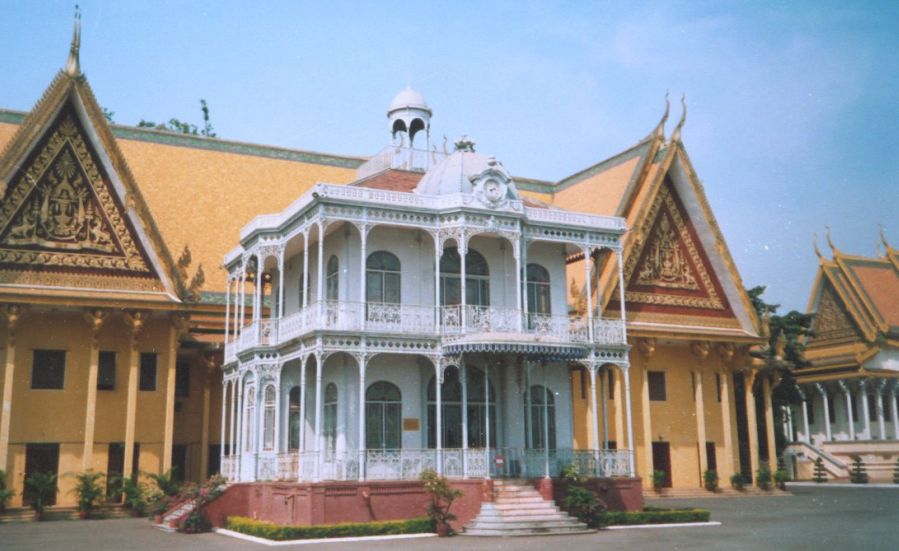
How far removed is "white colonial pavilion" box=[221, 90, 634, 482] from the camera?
21.6 m

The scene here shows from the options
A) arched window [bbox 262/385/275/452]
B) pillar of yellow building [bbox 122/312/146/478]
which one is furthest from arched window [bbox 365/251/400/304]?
pillar of yellow building [bbox 122/312/146/478]

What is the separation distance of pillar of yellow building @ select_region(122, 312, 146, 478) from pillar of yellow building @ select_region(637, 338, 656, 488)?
57.1 feet

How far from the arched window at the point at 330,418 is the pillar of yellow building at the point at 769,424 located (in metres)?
20.1

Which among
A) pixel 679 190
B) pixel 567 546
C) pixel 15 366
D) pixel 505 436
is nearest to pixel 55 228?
pixel 15 366

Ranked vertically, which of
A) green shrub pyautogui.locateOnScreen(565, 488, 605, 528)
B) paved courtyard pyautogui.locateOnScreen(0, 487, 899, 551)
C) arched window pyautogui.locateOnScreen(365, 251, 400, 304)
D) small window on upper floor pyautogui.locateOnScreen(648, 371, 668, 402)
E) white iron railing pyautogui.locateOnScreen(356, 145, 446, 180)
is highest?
white iron railing pyautogui.locateOnScreen(356, 145, 446, 180)

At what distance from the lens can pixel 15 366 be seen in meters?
26.8

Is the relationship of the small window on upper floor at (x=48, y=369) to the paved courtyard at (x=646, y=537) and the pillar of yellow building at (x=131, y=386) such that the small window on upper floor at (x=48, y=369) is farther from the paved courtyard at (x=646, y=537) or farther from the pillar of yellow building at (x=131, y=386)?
the paved courtyard at (x=646, y=537)

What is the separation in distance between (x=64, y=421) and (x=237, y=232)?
9.54 meters

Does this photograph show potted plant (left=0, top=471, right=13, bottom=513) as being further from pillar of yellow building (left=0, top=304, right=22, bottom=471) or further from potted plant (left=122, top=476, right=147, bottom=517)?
potted plant (left=122, top=476, right=147, bottom=517)

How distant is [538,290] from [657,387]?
1089 cm

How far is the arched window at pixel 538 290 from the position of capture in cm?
2544

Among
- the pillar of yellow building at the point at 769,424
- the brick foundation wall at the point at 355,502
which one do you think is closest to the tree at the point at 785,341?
the pillar of yellow building at the point at 769,424

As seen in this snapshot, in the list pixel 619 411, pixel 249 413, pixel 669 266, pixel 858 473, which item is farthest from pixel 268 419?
pixel 858 473

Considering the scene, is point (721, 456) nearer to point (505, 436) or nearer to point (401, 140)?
point (505, 436)
